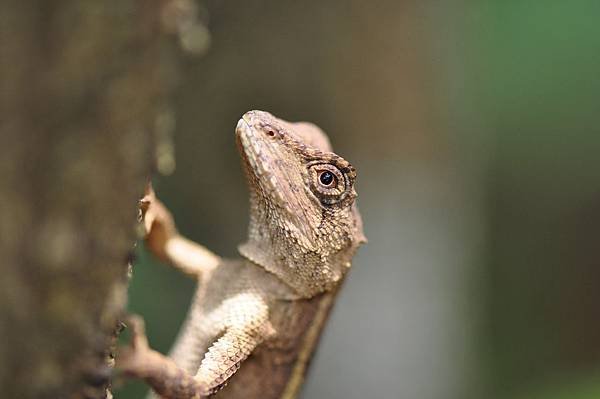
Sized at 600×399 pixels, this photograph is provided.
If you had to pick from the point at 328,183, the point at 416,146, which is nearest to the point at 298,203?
the point at 328,183

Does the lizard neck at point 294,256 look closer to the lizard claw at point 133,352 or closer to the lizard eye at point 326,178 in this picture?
the lizard eye at point 326,178

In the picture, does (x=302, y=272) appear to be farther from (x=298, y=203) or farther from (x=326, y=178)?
(x=326, y=178)

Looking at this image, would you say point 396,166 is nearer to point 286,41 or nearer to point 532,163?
point 286,41

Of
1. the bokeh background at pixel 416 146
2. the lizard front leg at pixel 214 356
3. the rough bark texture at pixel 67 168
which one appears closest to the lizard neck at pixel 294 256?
the lizard front leg at pixel 214 356

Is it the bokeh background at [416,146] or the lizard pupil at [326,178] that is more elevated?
the bokeh background at [416,146]

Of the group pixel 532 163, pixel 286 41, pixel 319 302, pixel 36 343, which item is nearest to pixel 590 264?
pixel 532 163

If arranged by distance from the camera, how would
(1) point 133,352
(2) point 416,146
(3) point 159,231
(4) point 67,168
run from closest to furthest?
1. (4) point 67,168
2. (1) point 133,352
3. (3) point 159,231
4. (2) point 416,146
